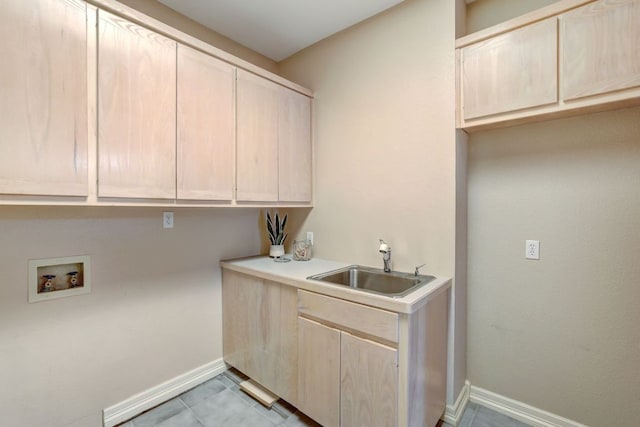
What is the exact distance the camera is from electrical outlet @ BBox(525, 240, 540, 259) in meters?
1.71

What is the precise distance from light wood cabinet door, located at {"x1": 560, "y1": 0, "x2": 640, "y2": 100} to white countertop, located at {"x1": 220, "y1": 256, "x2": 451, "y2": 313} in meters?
1.19

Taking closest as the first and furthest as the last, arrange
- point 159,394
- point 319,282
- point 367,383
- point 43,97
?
point 43,97, point 367,383, point 319,282, point 159,394

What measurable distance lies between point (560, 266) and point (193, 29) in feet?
9.47

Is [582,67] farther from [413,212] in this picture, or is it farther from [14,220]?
[14,220]

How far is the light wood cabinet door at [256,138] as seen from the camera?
195 centimetres

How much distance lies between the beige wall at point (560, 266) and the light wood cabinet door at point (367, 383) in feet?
3.05

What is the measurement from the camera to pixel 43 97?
121 centimetres

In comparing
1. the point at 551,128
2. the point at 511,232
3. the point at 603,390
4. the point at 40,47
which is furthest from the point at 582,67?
the point at 40,47

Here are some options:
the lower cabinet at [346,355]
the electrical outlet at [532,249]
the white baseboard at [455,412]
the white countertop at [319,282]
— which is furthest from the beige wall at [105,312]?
the electrical outlet at [532,249]

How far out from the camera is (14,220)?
56.4 inches

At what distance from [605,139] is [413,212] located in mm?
1048

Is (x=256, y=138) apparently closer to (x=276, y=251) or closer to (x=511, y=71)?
(x=276, y=251)

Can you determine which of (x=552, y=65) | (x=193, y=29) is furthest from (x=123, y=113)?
(x=552, y=65)

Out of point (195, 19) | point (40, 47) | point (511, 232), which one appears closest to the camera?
point (40, 47)
